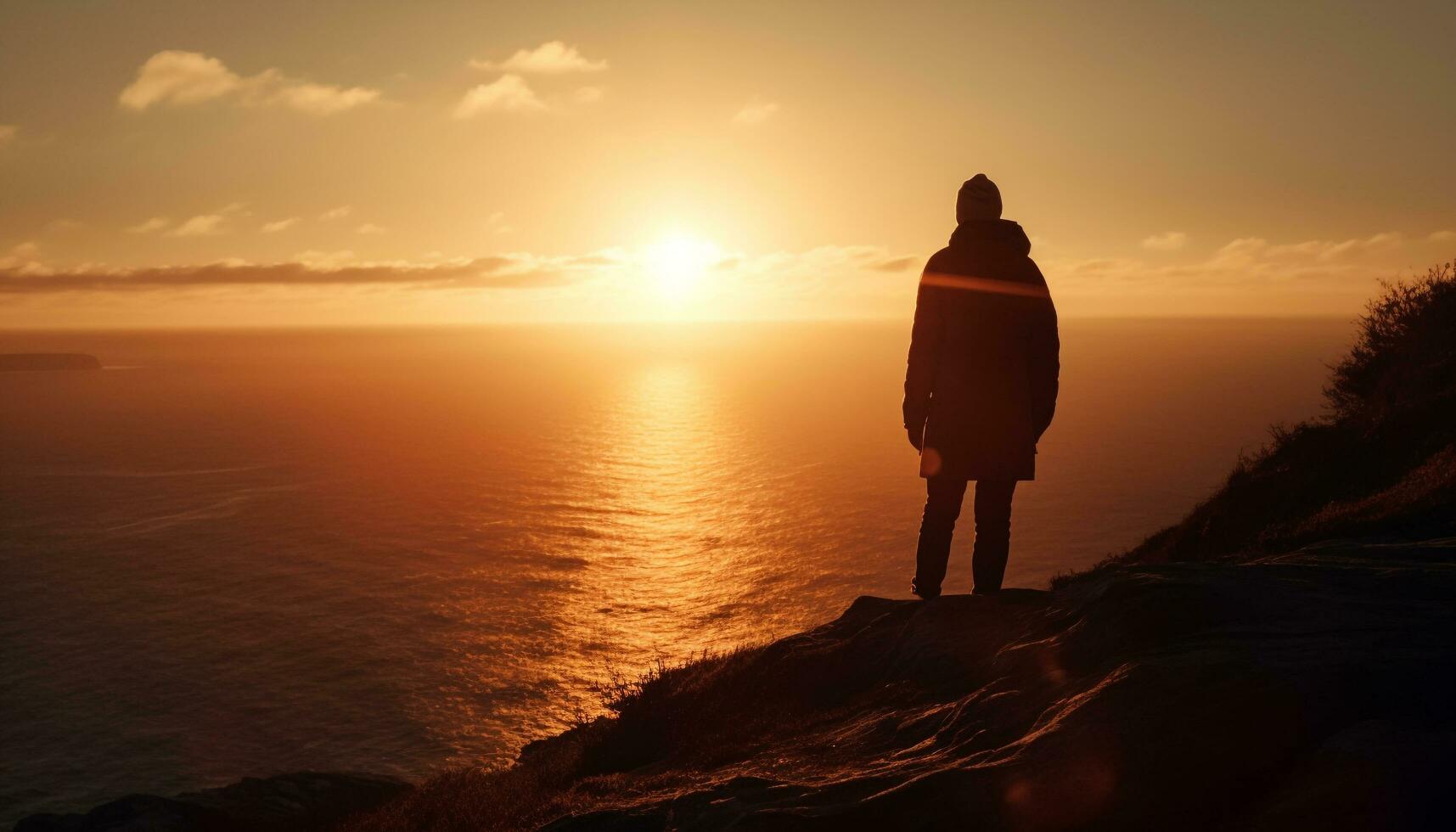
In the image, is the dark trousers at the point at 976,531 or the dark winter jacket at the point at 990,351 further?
the dark trousers at the point at 976,531

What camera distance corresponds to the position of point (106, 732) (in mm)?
53438

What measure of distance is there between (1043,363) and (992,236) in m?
1.32

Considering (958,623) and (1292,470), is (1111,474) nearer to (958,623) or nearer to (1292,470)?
(1292,470)

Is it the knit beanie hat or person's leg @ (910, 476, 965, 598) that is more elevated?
the knit beanie hat

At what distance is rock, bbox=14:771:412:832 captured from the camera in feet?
66.8

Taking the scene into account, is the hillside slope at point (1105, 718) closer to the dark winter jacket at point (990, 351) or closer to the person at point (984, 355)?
the person at point (984, 355)

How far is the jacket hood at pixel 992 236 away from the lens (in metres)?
8.05

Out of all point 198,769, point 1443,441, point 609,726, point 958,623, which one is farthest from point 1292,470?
point 198,769

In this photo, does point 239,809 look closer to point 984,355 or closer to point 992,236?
point 984,355

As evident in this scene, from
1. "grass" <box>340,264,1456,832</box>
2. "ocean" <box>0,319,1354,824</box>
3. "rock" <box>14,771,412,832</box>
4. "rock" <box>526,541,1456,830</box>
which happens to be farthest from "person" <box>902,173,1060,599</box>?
"ocean" <box>0,319,1354,824</box>

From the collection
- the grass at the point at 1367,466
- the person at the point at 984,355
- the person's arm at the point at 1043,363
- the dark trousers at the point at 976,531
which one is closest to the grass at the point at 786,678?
the grass at the point at 1367,466

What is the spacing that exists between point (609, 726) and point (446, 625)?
212 feet

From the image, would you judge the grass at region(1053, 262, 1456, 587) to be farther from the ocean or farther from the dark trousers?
the ocean

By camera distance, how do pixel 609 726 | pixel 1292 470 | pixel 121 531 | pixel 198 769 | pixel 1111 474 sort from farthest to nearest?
pixel 1111 474
pixel 121 531
pixel 198 769
pixel 1292 470
pixel 609 726
